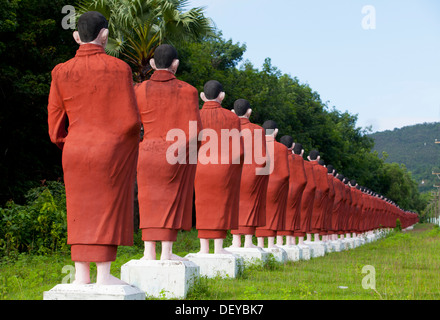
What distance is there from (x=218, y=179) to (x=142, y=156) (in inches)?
84.3

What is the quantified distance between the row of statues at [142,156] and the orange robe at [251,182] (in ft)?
0.06

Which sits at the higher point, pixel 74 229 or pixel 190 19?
pixel 190 19

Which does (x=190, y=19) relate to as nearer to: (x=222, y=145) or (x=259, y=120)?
(x=222, y=145)

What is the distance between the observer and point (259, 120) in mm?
33625

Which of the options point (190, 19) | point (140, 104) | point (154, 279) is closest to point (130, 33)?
point (190, 19)

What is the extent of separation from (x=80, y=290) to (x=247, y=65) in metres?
36.1

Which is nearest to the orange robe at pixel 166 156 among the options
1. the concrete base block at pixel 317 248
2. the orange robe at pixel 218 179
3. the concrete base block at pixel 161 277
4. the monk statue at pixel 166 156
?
the monk statue at pixel 166 156

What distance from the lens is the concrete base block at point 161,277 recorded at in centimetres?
678

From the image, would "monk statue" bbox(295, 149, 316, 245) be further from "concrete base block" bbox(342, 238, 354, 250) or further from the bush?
"concrete base block" bbox(342, 238, 354, 250)

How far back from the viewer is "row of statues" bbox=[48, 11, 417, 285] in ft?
18.4

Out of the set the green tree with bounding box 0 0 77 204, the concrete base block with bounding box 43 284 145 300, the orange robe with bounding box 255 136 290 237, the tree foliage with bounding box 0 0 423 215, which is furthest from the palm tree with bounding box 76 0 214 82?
the concrete base block with bounding box 43 284 145 300

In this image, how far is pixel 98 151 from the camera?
18.4 feet

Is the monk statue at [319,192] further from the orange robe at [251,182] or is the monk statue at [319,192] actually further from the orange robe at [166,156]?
the orange robe at [166,156]

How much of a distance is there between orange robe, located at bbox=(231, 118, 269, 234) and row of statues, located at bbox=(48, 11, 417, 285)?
0.02 metres
